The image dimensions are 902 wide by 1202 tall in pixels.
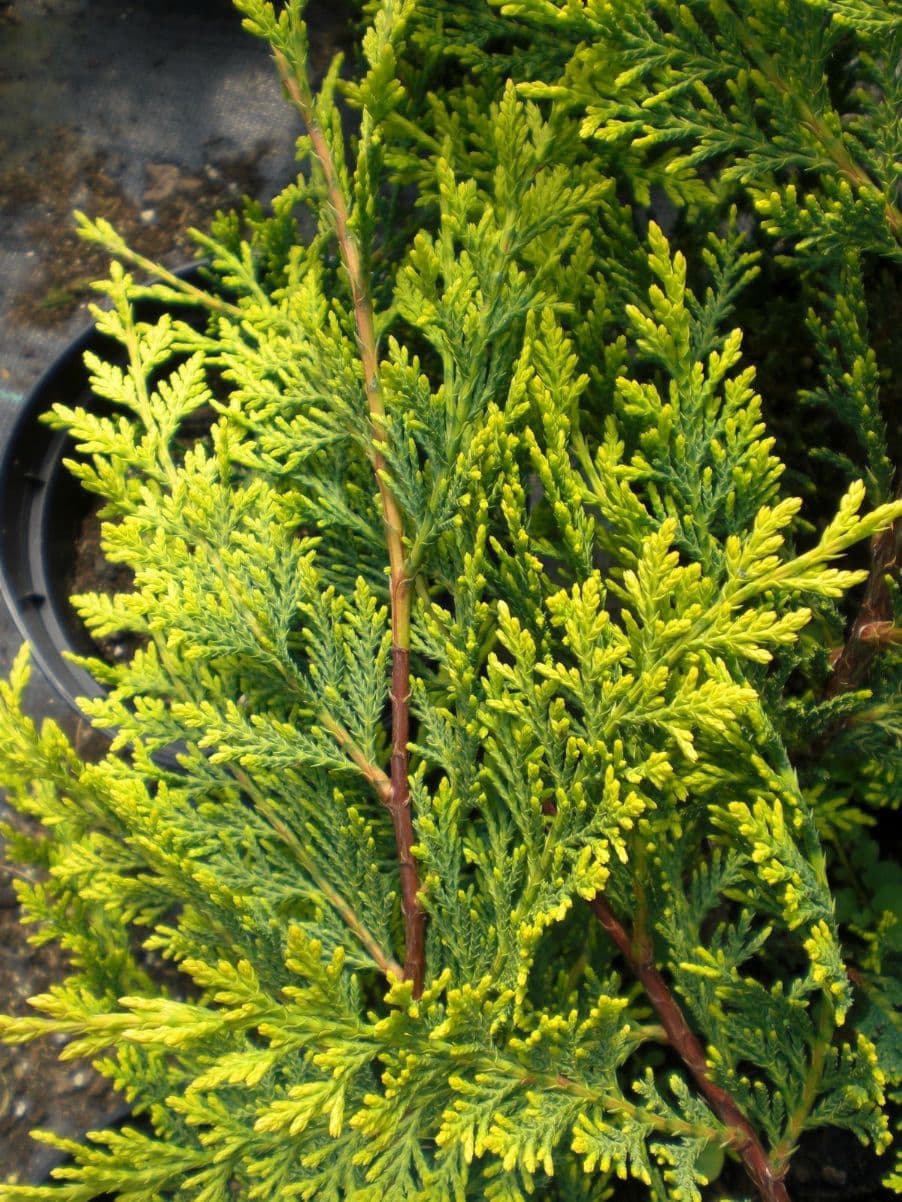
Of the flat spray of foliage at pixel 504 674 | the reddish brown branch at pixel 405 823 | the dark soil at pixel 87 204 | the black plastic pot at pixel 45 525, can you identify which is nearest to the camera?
the flat spray of foliage at pixel 504 674

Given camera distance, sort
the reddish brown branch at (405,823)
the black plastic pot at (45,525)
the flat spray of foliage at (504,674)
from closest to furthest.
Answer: the flat spray of foliage at (504,674)
the reddish brown branch at (405,823)
the black plastic pot at (45,525)

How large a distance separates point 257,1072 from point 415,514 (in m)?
0.89

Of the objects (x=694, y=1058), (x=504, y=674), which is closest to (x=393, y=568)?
(x=504, y=674)

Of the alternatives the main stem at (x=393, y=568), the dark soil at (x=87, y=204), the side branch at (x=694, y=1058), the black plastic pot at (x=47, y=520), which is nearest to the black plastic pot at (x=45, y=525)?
the black plastic pot at (x=47, y=520)

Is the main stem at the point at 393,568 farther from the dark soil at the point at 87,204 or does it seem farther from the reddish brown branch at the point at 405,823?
the dark soil at the point at 87,204

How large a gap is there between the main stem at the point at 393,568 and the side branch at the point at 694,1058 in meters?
0.33

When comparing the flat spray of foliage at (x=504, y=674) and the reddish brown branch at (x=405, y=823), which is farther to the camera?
the reddish brown branch at (x=405, y=823)

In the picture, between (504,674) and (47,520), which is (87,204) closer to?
(47,520)

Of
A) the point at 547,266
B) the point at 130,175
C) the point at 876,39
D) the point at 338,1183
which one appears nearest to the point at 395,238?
the point at 547,266

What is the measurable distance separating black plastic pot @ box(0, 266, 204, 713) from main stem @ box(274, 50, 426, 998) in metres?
0.91

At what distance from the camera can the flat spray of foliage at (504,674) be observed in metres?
1.48

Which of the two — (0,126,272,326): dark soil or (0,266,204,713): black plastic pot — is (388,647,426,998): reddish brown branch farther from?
(0,126,272,326): dark soil

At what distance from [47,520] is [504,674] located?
1.63 metres

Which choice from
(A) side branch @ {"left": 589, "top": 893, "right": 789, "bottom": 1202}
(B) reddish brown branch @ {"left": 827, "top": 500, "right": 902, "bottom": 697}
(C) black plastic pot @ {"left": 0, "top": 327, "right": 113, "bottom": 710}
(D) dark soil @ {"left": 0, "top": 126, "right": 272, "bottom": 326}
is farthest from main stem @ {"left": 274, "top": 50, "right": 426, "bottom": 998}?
(D) dark soil @ {"left": 0, "top": 126, "right": 272, "bottom": 326}
